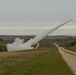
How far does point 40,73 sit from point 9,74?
8.11ft

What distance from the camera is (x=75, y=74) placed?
28562 mm

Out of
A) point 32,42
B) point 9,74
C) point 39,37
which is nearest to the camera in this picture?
point 9,74

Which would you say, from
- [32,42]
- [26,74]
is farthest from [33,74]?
[32,42]

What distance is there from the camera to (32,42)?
11675 cm

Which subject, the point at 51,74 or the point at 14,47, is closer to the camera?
the point at 51,74

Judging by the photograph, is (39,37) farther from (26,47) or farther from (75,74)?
(75,74)

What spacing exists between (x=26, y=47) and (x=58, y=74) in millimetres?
93083

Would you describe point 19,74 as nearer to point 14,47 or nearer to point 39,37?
point 39,37

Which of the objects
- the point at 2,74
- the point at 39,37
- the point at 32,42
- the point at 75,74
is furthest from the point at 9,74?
the point at 32,42

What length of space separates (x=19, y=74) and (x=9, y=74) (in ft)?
2.81

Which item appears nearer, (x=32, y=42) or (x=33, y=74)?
(x=33, y=74)

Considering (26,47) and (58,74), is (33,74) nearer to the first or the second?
(58,74)

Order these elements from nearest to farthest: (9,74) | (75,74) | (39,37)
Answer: (75,74) < (9,74) < (39,37)

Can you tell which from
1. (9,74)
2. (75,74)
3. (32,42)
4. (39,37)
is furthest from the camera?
(32,42)
